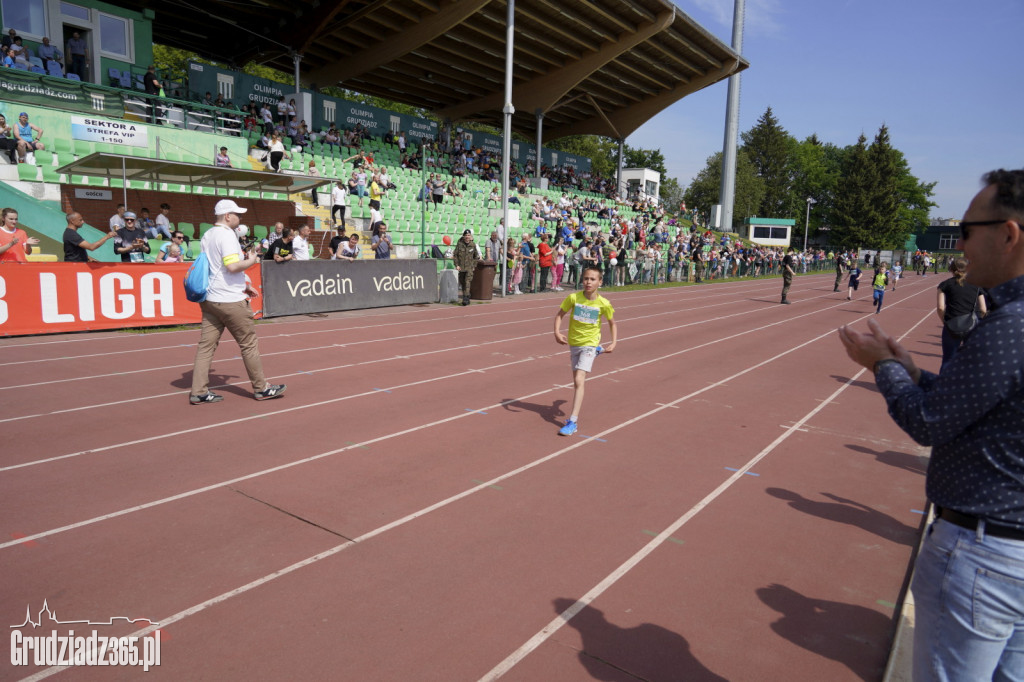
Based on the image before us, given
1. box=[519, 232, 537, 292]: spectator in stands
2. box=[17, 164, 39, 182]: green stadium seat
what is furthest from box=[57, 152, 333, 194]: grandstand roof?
box=[519, 232, 537, 292]: spectator in stands

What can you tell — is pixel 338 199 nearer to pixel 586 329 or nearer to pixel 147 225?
pixel 147 225

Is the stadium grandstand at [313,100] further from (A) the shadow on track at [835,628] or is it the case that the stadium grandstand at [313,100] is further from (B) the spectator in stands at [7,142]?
(A) the shadow on track at [835,628]

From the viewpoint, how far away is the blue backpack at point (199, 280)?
7.03m

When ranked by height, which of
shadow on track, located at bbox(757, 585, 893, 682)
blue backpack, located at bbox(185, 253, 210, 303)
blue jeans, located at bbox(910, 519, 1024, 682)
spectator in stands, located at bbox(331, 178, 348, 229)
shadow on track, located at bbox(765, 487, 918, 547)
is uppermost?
spectator in stands, located at bbox(331, 178, 348, 229)

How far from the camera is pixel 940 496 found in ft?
6.39

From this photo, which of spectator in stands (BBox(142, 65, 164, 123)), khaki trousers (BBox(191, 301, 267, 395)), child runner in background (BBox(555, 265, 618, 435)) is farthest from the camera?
spectator in stands (BBox(142, 65, 164, 123))

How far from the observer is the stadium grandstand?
1808 centimetres

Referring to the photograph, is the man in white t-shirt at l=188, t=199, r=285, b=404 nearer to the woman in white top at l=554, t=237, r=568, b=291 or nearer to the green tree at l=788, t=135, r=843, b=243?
the woman in white top at l=554, t=237, r=568, b=291

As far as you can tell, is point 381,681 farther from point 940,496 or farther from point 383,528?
point 940,496

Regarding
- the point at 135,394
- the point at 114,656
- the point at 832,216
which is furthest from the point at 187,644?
the point at 832,216

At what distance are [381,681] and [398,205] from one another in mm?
24736

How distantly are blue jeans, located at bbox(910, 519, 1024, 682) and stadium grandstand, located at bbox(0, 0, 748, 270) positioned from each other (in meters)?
16.6

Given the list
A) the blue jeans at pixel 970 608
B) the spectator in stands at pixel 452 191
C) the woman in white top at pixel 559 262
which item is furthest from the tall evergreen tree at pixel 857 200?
the blue jeans at pixel 970 608

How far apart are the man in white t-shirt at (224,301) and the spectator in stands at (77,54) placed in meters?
20.8
